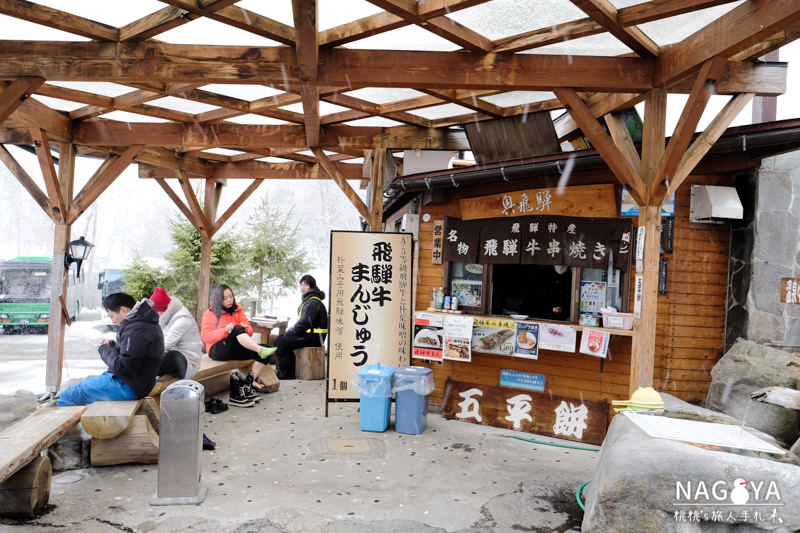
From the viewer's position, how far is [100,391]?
18.7 ft

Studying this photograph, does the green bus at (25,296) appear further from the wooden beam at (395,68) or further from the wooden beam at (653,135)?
the wooden beam at (653,135)

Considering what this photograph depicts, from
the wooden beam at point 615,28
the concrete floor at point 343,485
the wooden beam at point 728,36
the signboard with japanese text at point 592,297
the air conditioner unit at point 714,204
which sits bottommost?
the concrete floor at point 343,485

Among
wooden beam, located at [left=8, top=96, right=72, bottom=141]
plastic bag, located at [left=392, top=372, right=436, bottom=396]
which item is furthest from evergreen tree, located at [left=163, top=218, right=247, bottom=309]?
plastic bag, located at [left=392, top=372, right=436, bottom=396]

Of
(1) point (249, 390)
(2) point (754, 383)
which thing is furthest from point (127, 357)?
(2) point (754, 383)

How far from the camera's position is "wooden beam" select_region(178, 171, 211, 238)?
12.1 meters

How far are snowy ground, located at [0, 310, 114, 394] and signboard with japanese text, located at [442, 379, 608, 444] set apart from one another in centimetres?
510

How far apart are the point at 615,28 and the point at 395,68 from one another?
6.42ft

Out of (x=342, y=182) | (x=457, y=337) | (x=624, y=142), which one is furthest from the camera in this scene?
(x=342, y=182)

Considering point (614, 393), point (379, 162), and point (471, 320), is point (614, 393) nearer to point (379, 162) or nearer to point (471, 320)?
point (471, 320)

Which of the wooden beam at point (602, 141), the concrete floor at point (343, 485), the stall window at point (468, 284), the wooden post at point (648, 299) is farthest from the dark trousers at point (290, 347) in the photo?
the wooden beam at point (602, 141)

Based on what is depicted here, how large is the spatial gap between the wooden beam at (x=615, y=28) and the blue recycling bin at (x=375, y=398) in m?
4.47

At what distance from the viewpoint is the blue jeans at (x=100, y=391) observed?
572 centimetres

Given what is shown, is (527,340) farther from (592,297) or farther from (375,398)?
(375,398)

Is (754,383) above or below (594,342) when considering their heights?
below
